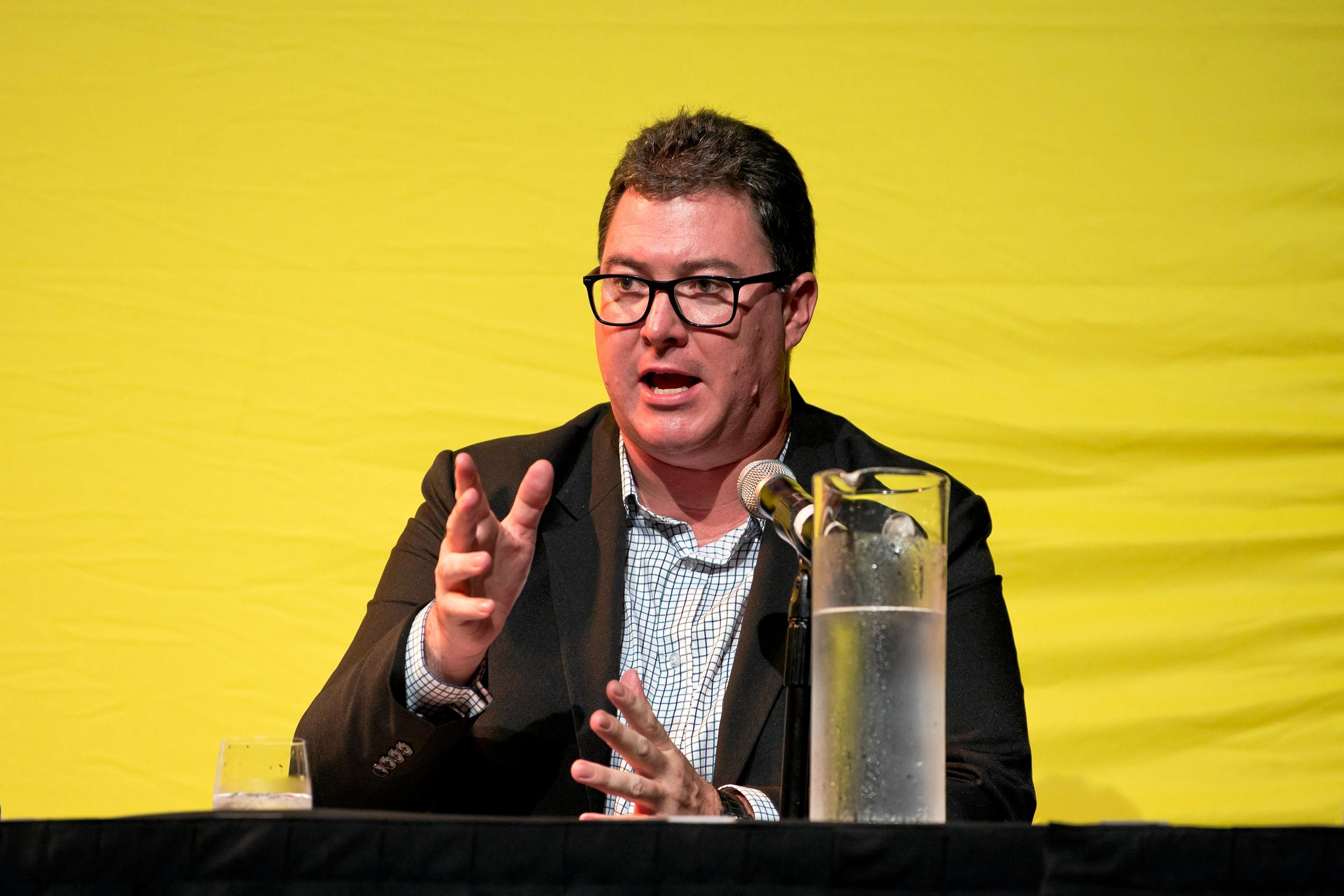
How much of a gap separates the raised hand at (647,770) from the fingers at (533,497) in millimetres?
182

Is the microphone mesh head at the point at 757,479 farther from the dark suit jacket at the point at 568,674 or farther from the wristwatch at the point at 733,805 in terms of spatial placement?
the dark suit jacket at the point at 568,674

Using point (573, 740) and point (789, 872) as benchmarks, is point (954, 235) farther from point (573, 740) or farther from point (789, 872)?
point (789, 872)

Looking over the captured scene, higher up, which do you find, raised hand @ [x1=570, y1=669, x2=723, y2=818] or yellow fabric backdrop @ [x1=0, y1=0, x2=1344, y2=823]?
yellow fabric backdrop @ [x1=0, y1=0, x2=1344, y2=823]

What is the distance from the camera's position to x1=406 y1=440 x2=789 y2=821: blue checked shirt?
5.23 feet

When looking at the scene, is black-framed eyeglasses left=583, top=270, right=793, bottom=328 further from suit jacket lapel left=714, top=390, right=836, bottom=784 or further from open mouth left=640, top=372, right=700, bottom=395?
suit jacket lapel left=714, top=390, right=836, bottom=784

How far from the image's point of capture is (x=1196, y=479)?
2.13 metres

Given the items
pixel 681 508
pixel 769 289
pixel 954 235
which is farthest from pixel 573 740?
pixel 954 235

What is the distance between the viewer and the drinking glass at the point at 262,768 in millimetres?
1053

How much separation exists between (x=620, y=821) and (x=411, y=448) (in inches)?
63.5

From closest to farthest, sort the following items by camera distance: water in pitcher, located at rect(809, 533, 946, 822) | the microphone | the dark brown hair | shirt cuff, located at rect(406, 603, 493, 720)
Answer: water in pitcher, located at rect(809, 533, 946, 822), the microphone, shirt cuff, located at rect(406, 603, 493, 720), the dark brown hair

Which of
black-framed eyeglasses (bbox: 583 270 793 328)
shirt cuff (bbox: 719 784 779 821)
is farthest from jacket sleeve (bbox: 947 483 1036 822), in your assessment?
black-framed eyeglasses (bbox: 583 270 793 328)

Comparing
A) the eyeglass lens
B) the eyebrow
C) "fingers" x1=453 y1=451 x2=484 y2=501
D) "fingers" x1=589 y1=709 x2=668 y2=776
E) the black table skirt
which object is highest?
the eyebrow

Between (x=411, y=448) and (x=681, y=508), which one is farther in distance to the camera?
(x=411, y=448)

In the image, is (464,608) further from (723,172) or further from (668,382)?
(723,172)
